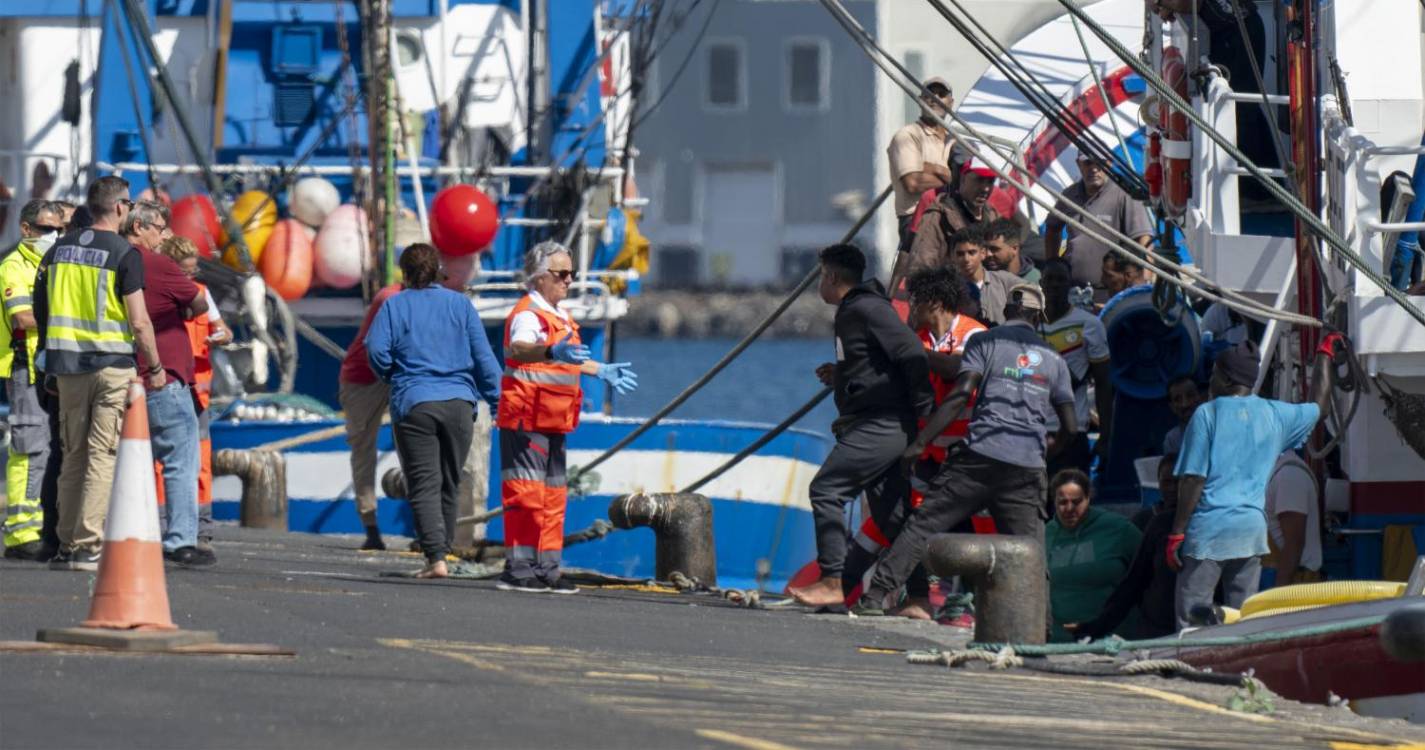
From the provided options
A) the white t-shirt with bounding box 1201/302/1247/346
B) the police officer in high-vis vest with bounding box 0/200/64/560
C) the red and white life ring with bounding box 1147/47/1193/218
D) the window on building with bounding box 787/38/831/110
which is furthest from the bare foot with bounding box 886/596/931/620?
the window on building with bounding box 787/38/831/110

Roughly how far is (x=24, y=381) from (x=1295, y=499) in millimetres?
5977

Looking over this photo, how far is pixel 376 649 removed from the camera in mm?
8336

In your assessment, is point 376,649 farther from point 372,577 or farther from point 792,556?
point 792,556

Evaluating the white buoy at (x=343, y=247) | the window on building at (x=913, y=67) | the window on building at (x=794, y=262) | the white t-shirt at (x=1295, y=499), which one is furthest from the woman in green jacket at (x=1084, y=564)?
the window on building at (x=794, y=262)

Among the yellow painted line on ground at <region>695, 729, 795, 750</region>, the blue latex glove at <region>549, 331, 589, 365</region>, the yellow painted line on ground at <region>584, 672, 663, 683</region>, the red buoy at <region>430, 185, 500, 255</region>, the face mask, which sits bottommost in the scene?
the yellow painted line on ground at <region>584, 672, 663, 683</region>

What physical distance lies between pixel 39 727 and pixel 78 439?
4660mm

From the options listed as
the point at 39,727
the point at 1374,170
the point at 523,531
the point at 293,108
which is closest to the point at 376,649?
the point at 39,727

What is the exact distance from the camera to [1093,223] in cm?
1395

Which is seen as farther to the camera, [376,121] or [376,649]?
[376,121]

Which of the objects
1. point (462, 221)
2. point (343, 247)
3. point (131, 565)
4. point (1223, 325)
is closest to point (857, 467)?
point (131, 565)

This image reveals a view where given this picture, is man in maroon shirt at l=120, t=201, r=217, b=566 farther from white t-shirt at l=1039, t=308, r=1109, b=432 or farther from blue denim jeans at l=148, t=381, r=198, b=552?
white t-shirt at l=1039, t=308, r=1109, b=432

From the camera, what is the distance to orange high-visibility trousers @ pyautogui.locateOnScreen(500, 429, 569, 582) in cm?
1121

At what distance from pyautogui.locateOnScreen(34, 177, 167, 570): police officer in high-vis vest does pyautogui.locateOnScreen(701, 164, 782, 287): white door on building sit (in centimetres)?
5504

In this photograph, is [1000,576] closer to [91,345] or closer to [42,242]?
[91,345]
